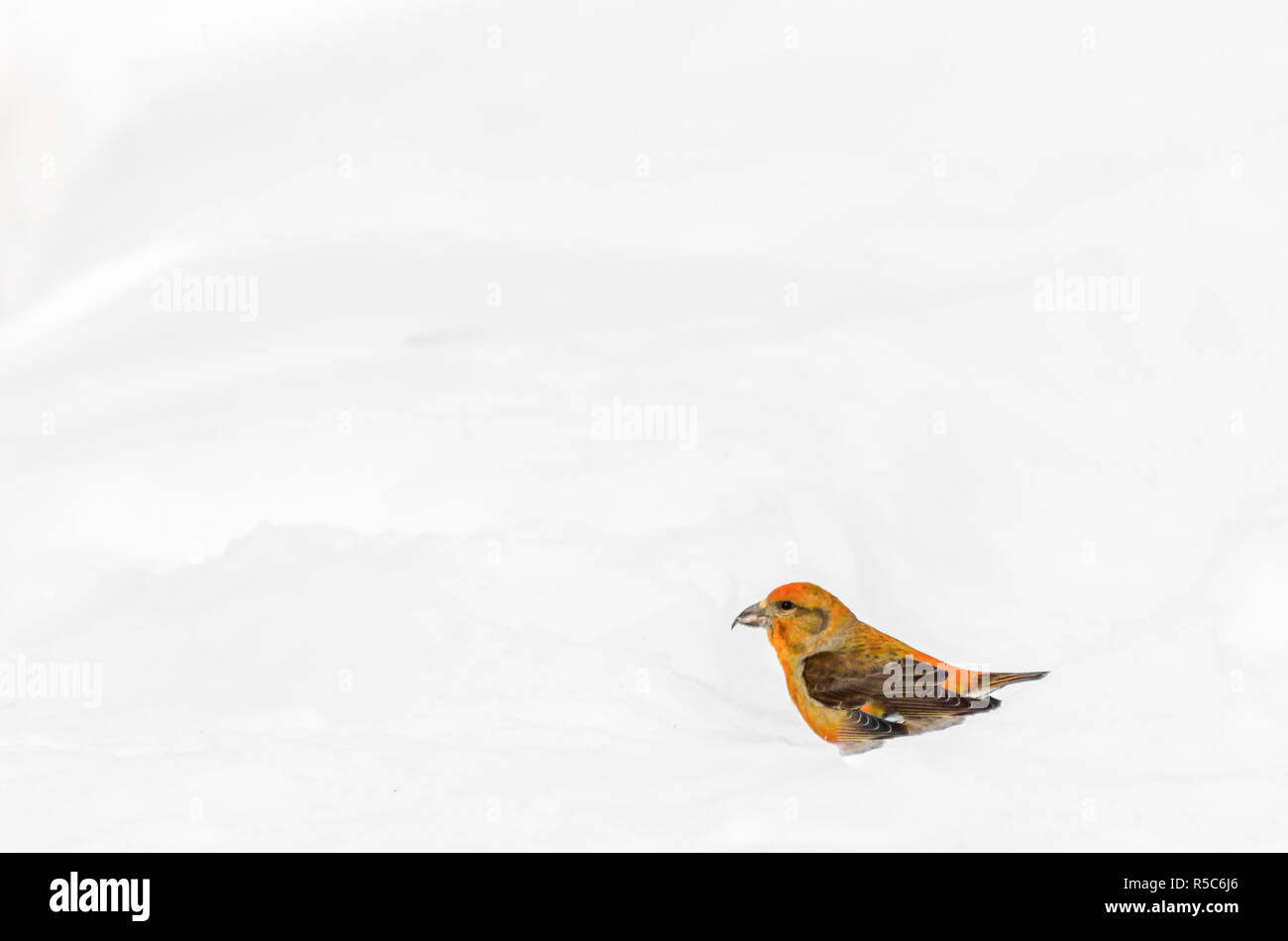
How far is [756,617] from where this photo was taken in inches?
165

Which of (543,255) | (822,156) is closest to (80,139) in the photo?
(543,255)

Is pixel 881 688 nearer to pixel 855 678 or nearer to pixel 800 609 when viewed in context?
pixel 855 678

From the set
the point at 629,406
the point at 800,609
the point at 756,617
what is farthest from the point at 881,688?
the point at 629,406

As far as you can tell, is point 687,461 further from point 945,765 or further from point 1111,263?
point 1111,263

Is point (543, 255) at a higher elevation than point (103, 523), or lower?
higher

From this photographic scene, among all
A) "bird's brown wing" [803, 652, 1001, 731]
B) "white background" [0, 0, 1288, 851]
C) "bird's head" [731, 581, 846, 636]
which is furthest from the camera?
"bird's head" [731, 581, 846, 636]

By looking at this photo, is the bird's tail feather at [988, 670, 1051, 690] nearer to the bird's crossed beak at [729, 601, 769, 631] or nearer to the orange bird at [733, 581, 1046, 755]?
the orange bird at [733, 581, 1046, 755]

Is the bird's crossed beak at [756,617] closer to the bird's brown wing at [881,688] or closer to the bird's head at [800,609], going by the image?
the bird's head at [800,609]

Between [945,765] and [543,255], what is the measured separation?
15.5 ft

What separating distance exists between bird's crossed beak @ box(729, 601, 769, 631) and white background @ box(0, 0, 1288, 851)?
1.09 ft

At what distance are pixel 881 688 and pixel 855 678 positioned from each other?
0.08 meters

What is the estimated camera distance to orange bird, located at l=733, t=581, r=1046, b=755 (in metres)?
3.99

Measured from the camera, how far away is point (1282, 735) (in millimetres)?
3881

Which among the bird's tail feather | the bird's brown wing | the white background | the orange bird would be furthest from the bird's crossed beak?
the bird's tail feather
